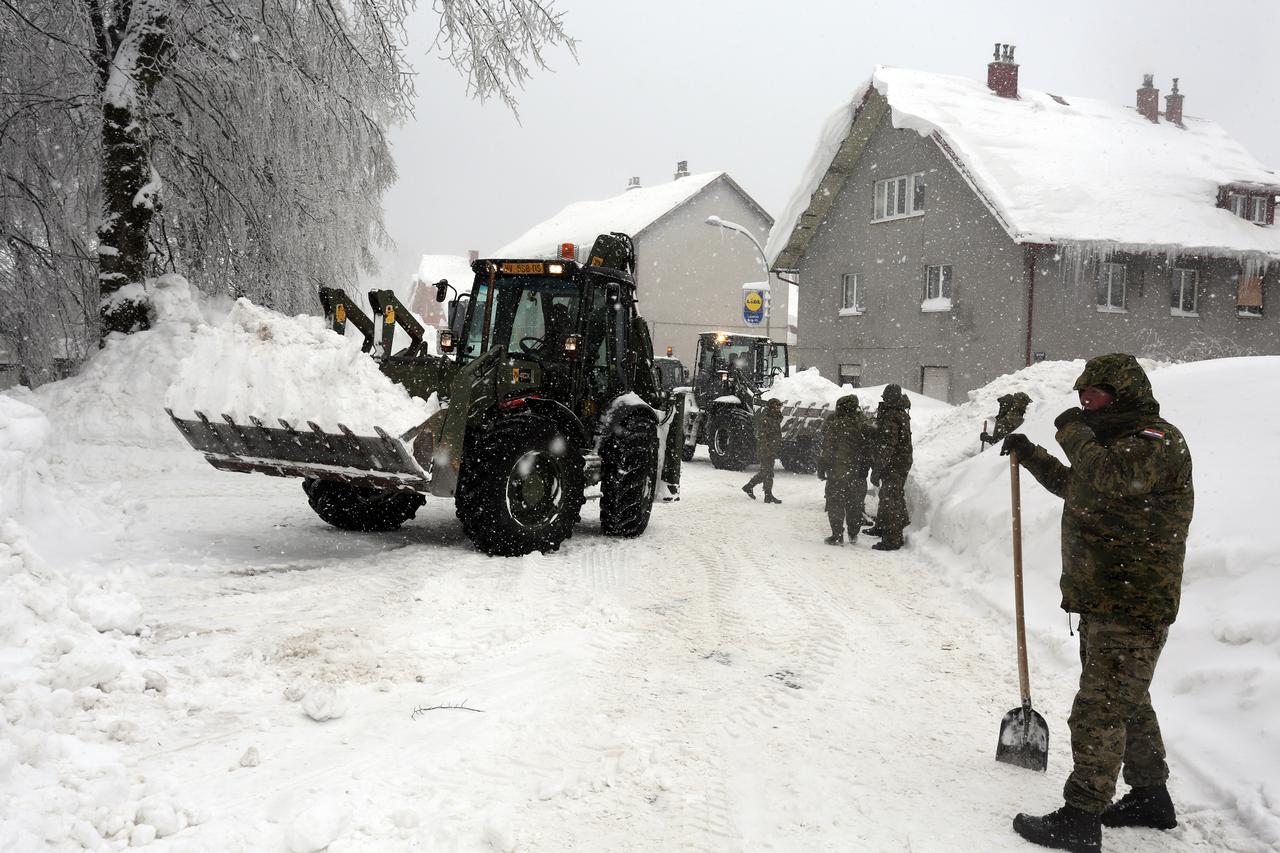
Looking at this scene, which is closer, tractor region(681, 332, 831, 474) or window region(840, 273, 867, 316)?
tractor region(681, 332, 831, 474)

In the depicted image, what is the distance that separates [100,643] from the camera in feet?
14.5

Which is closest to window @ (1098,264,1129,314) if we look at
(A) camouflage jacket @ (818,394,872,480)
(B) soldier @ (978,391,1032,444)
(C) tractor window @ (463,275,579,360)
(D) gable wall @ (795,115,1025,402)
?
(D) gable wall @ (795,115,1025,402)

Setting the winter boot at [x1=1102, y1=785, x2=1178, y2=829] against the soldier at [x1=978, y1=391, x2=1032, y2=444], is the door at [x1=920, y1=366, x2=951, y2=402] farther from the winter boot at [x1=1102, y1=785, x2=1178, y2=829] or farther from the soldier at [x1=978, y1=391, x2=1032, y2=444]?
the winter boot at [x1=1102, y1=785, x2=1178, y2=829]

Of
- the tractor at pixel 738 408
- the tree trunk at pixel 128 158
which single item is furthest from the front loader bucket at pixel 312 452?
the tractor at pixel 738 408

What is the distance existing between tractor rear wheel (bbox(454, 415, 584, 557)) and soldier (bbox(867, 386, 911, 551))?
134 inches

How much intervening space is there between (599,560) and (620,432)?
4.24 feet

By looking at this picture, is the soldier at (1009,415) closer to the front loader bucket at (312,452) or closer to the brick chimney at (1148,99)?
the front loader bucket at (312,452)

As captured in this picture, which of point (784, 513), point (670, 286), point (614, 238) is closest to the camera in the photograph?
point (614, 238)

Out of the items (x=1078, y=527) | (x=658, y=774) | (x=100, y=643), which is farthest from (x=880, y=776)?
(x=100, y=643)

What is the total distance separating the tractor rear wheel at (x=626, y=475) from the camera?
8828 millimetres

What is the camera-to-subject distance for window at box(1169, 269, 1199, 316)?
75.3 ft

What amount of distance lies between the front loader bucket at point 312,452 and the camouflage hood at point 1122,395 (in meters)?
4.50

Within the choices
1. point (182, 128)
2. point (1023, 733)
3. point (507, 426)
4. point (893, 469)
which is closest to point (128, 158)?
point (182, 128)

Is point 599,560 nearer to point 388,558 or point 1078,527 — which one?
point 388,558
